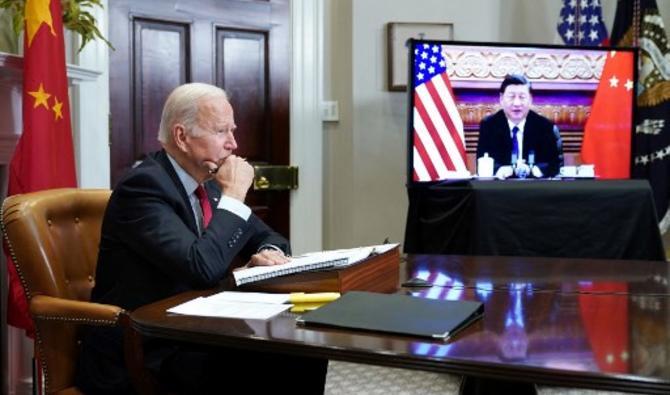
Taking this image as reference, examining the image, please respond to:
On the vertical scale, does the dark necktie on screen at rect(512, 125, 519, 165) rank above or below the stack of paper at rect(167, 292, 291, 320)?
above

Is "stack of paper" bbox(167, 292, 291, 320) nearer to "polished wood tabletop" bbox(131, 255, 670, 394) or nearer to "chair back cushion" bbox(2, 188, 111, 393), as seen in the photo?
"polished wood tabletop" bbox(131, 255, 670, 394)

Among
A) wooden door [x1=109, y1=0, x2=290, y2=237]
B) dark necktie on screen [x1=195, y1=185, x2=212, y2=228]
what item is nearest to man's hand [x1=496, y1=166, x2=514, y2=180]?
wooden door [x1=109, y1=0, x2=290, y2=237]

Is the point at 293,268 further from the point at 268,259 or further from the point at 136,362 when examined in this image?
the point at 136,362

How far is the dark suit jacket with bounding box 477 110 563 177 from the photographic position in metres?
3.87

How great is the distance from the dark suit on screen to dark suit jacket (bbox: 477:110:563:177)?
2.29m

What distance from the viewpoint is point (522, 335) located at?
122 centimetres

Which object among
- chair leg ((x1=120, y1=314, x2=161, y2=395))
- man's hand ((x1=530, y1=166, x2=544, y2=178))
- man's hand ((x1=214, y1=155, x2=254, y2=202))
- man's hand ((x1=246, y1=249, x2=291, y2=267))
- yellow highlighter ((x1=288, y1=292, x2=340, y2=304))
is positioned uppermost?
man's hand ((x1=214, y1=155, x2=254, y2=202))

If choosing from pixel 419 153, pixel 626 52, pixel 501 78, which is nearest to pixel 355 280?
pixel 419 153

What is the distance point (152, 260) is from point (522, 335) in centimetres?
83

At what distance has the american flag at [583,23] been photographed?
4.26m

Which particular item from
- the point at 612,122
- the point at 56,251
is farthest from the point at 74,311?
the point at 612,122

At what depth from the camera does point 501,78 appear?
389 centimetres

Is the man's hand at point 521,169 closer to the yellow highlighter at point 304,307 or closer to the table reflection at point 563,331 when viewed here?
the table reflection at point 563,331

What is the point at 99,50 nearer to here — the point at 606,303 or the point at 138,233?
the point at 138,233
